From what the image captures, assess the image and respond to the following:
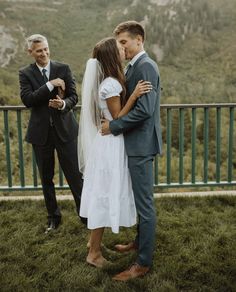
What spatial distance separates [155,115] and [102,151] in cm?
42

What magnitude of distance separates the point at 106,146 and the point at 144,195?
15.8 inches

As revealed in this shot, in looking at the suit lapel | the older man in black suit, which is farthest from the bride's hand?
the older man in black suit

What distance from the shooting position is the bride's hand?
2.56m

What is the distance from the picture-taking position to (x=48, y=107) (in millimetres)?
3537

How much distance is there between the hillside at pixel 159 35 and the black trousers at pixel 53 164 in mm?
8924

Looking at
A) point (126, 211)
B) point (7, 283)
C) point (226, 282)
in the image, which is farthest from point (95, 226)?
point (226, 282)

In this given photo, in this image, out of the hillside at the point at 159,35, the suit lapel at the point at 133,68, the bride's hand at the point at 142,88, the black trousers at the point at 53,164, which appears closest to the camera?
the bride's hand at the point at 142,88

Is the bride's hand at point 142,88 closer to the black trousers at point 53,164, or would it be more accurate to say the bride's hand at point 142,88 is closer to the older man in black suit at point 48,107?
the older man in black suit at point 48,107

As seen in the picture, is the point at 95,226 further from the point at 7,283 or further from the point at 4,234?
the point at 4,234

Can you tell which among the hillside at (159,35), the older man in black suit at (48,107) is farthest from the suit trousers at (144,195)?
the hillside at (159,35)

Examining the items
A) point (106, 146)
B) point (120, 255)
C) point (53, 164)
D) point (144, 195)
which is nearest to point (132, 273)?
point (120, 255)

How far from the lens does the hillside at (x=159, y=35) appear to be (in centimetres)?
1352

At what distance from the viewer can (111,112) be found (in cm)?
272

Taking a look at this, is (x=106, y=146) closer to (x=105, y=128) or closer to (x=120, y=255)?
(x=105, y=128)
